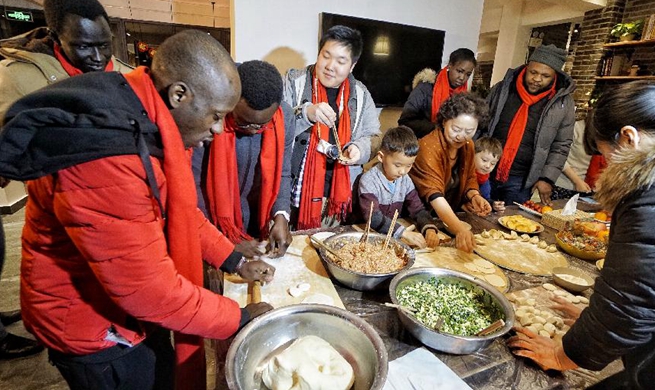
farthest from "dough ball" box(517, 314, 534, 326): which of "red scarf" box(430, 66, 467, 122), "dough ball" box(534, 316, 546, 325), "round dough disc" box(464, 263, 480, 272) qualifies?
"red scarf" box(430, 66, 467, 122)

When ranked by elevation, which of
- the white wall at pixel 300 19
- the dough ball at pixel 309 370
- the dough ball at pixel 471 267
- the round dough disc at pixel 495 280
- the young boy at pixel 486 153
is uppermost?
the white wall at pixel 300 19

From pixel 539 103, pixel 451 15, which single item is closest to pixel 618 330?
pixel 539 103

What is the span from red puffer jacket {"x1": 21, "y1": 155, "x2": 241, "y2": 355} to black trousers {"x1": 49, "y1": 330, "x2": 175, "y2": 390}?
0.16ft

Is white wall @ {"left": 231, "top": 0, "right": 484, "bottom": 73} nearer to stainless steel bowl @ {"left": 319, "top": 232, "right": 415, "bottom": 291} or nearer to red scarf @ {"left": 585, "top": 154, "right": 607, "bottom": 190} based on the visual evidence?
red scarf @ {"left": 585, "top": 154, "right": 607, "bottom": 190}

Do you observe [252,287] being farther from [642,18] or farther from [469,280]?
[642,18]

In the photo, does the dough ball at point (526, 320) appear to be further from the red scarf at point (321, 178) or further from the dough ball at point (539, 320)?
the red scarf at point (321, 178)

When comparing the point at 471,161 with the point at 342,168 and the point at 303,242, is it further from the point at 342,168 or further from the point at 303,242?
the point at 303,242

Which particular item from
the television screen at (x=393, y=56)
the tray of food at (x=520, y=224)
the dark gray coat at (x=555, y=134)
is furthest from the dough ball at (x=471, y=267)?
the television screen at (x=393, y=56)

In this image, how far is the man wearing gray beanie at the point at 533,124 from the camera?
2770mm

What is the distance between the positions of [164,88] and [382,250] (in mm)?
1060

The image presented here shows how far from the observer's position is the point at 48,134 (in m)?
0.66

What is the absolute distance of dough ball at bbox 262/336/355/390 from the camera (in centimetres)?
85

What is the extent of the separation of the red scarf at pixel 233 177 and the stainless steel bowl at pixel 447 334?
0.83 metres

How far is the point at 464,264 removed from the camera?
5.32 feet
